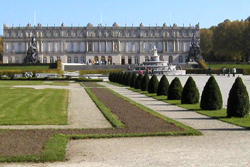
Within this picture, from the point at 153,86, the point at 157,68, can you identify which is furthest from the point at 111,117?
the point at 157,68

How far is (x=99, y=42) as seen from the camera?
4016 inches

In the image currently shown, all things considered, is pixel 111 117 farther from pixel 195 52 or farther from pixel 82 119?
pixel 195 52

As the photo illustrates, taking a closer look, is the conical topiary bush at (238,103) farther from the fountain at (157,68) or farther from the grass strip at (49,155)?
the fountain at (157,68)

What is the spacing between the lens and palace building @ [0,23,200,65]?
328ft

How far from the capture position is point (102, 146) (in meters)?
8.20

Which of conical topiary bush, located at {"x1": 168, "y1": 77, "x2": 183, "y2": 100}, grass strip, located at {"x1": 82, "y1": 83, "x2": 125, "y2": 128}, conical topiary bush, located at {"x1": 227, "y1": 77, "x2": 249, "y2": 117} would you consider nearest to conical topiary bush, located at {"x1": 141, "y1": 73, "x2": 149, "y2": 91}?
conical topiary bush, located at {"x1": 168, "y1": 77, "x2": 183, "y2": 100}

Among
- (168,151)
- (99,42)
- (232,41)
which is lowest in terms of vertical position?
(168,151)

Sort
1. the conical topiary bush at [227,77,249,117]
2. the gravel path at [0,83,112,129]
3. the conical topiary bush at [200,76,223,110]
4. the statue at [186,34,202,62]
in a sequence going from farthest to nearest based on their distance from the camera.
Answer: the statue at [186,34,202,62] → the conical topiary bush at [200,76,223,110] → the conical topiary bush at [227,77,249,117] → the gravel path at [0,83,112,129]

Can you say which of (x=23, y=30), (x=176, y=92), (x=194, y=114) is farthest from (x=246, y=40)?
(x=194, y=114)

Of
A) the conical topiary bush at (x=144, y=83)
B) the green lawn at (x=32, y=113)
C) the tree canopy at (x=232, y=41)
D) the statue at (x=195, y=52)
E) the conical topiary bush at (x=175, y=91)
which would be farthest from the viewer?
the tree canopy at (x=232, y=41)

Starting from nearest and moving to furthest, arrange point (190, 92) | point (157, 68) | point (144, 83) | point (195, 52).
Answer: point (190, 92), point (144, 83), point (157, 68), point (195, 52)

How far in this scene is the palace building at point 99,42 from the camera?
99.9m

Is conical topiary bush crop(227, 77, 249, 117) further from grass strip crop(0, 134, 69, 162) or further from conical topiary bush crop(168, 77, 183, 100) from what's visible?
conical topiary bush crop(168, 77, 183, 100)

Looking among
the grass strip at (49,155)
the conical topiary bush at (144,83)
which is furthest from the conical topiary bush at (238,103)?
the conical topiary bush at (144,83)
